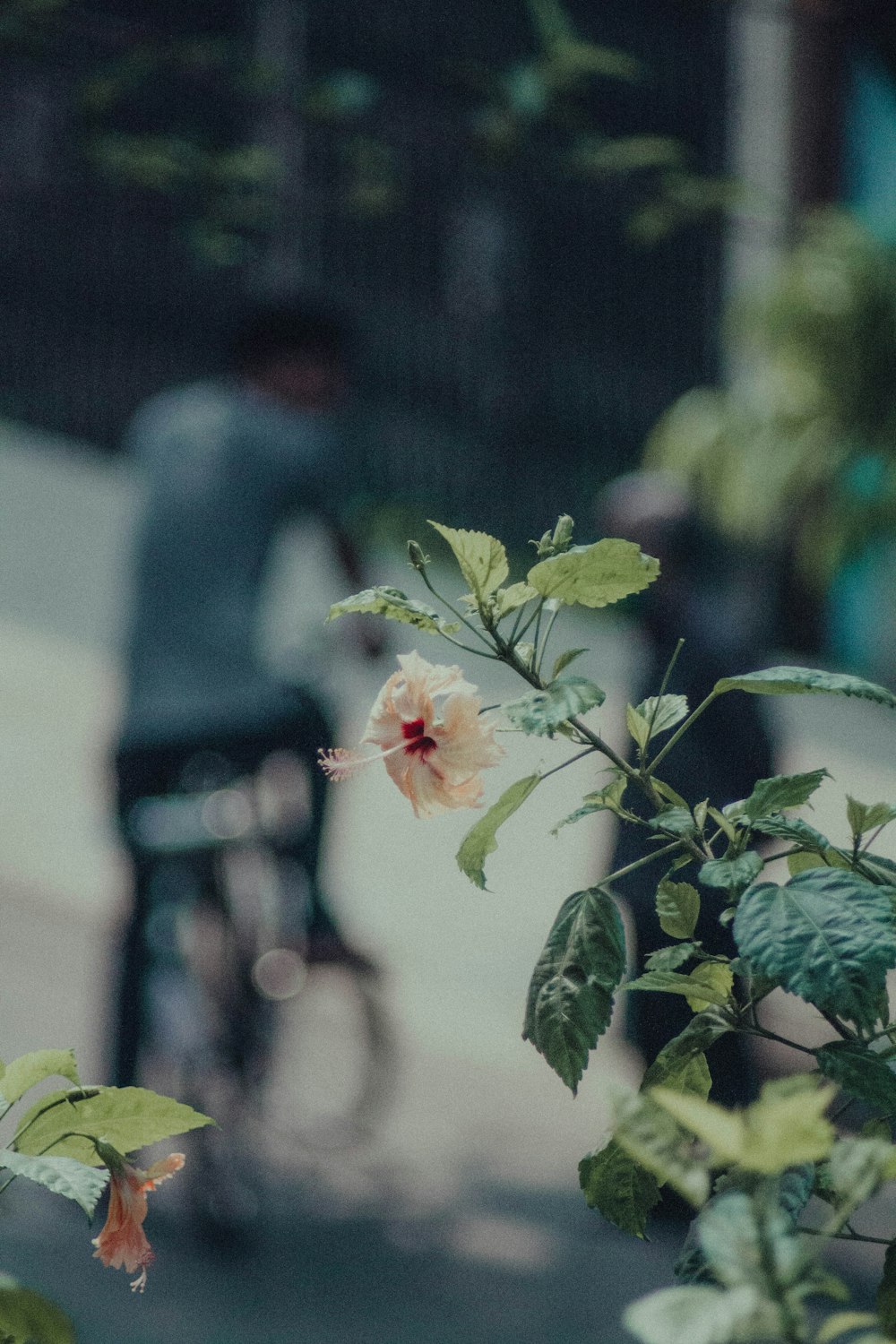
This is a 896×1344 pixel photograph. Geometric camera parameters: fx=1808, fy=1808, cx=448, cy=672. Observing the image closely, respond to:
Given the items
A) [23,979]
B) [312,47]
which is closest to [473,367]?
[312,47]

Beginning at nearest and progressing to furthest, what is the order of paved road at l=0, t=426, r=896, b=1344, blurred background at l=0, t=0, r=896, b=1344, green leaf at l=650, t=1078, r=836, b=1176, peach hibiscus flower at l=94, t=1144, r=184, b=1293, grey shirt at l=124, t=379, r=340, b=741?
1. green leaf at l=650, t=1078, r=836, b=1176
2. peach hibiscus flower at l=94, t=1144, r=184, b=1293
3. blurred background at l=0, t=0, r=896, b=1344
4. paved road at l=0, t=426, r=896, b=1344
5. grey shirt at l=124, t=379, r=340, b=741

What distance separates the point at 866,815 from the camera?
98 cm

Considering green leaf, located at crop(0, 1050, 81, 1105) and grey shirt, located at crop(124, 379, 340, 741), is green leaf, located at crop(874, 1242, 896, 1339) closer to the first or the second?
green leaf, located at crop(0, 1050, 81, 1105)

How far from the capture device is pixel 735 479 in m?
7.75

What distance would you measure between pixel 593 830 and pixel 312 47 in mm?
6547

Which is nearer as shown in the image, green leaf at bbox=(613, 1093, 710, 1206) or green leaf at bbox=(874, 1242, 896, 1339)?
green leaf at bbox=(613, 1093, 710, 1206)

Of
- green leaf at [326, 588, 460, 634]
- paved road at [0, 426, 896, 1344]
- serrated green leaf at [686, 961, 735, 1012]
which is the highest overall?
green leaf at [326, 588, 460, 634]

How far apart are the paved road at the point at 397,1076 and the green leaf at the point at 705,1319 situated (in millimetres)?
339

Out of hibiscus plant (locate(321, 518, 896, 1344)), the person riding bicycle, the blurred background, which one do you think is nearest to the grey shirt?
the person riding bicycle

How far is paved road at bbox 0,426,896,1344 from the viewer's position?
3195 mm

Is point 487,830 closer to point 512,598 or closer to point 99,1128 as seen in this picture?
point 512,598

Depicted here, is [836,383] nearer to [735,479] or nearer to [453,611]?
[735,479]

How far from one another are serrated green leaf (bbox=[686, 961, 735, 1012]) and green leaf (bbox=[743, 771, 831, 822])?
82 mm

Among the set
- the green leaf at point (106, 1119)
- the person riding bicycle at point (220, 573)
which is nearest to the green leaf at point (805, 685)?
the green leaf at point (106, 1119)
